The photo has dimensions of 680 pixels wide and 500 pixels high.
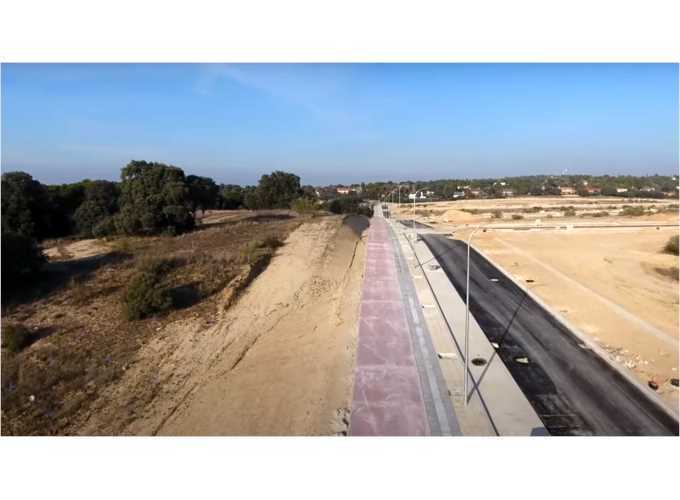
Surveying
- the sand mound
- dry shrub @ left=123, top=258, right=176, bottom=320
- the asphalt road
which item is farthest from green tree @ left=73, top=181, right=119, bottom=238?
the sand mound

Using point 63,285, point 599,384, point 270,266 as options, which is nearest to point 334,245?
point 270,266

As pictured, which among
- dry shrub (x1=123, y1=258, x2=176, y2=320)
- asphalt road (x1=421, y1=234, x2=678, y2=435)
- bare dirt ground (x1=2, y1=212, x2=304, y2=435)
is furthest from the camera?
dry shrub (x1=123, y1=258, x2=176, y2=320)

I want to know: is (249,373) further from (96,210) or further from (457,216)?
(457,216)

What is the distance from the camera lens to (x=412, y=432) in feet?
34.0

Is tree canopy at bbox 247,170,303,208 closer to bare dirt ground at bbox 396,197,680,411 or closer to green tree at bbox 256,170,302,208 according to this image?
green tree at bbox 256,170,302,208

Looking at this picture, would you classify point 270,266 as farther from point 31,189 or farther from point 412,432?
point 31,189

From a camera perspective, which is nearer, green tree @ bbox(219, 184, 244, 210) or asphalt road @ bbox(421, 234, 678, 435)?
asphalt road @ bbox(421, 234, 678, 435)

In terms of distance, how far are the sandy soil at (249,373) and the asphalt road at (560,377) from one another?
505 centimetres

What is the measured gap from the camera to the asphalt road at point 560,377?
10930 millimetres

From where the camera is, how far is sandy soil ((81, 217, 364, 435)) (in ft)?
36.2

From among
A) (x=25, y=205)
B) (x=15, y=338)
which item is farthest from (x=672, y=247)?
(x=25, y=205)

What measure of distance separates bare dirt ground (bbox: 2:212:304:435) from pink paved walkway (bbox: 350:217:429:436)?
5.71 meters

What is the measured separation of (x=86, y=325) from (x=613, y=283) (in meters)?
24.8
